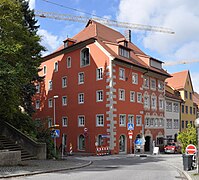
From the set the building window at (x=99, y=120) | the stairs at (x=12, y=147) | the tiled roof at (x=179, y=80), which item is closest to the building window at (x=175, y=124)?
the tiled roof at (x=179, y=80)

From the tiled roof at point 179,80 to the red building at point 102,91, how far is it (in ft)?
39.5

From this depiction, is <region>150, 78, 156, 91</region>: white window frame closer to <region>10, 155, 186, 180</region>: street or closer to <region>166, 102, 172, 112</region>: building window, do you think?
<region>166, 102, 172, 112</region>: building window

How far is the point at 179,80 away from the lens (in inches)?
2432

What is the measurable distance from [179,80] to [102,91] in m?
27.5

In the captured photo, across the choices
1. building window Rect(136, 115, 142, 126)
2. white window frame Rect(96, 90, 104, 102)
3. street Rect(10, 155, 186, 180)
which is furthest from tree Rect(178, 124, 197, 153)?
building window Rect(136, 115, 142, 126)

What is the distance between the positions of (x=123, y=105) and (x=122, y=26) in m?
43.7

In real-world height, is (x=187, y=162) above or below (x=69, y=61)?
below

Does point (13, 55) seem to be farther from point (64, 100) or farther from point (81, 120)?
point (64, 100)

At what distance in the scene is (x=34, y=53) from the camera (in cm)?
2620

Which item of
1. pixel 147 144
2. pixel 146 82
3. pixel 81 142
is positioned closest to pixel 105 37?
pixel 146 82

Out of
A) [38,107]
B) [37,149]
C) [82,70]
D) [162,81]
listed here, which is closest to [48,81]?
[38,107]

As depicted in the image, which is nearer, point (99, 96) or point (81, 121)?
point (99, 96)

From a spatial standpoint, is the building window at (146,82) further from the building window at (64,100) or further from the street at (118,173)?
the street at (118,173)

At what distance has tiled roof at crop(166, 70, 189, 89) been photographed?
198ft
